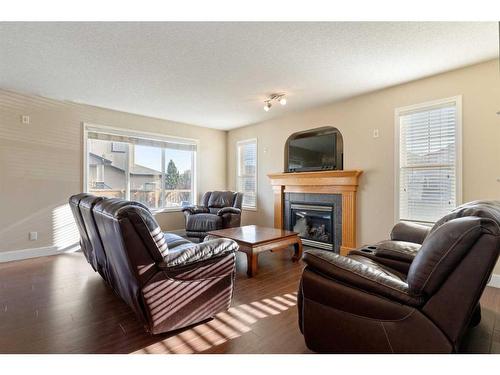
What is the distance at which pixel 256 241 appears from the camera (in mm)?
3094

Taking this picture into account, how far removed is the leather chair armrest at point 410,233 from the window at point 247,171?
3325 mm

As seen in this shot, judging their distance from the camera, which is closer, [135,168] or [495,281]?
[495,281]

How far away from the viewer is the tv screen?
4.30 metres

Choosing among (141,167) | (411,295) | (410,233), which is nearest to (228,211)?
(141,167)

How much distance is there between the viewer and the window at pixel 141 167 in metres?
4.55

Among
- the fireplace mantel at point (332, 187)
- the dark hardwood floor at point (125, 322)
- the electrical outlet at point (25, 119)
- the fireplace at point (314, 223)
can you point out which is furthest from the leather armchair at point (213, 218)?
the electrical outlet at point (25, 119)

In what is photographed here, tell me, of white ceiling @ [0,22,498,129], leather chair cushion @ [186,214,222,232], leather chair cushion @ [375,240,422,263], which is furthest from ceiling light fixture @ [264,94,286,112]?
leather chair cushion @ [375,240,422,263]

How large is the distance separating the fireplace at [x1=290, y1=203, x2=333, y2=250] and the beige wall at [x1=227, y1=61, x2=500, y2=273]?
524 millimetres

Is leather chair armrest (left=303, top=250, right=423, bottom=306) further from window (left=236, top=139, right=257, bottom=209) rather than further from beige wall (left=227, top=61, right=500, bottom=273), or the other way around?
window (left=236, top=139, right=257, bottom=209)

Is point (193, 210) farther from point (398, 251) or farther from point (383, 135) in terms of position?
point (398, 251)

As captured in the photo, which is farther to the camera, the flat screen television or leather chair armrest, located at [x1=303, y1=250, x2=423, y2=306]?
the flat screen television

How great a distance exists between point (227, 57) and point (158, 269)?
7.13ft
